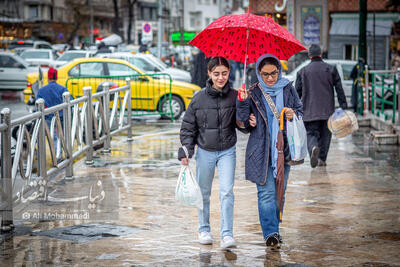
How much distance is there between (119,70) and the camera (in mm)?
18891

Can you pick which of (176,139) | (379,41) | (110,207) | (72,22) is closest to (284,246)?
(110,207)

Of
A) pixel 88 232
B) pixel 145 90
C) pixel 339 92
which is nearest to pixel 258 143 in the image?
pixel 88 232

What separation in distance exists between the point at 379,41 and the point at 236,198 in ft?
84.2

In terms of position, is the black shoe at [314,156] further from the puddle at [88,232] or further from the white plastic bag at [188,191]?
the white plastic bag at [188,191]

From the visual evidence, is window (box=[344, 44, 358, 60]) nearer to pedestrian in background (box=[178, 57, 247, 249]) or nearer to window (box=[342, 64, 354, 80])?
window (box=[342, 64, 354, 80])

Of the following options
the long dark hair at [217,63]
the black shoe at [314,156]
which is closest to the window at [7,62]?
the black shoe at [314,156]

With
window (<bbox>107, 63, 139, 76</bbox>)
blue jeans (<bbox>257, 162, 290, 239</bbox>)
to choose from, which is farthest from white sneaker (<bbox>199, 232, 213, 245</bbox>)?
window (<bbox>107, 63, 139, 76</bbox>)

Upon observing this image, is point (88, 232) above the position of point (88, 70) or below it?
below

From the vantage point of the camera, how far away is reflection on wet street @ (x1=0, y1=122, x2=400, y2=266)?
608 cm

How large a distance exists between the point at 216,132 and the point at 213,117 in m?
0.13

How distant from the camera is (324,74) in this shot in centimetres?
1091

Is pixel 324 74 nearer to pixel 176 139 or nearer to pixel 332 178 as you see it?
pixel 332 178

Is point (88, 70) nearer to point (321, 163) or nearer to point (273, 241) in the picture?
point (321, 163)

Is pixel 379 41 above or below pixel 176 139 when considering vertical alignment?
above
